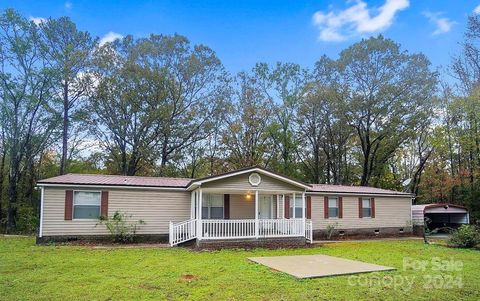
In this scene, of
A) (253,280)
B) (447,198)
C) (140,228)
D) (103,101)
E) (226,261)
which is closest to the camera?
(253,280)

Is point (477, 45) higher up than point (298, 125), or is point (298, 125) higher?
point (477, 45)

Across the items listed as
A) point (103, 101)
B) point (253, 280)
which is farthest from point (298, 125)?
point (253, 280)

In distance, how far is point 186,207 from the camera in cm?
1605

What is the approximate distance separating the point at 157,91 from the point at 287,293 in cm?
2134

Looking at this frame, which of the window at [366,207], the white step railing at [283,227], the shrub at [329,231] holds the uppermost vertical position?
the window at [366,207]

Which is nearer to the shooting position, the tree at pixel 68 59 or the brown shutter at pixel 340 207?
the brown shutter at pixel 340 207

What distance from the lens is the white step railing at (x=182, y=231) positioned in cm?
1415

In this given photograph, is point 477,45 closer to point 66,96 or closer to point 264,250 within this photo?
point 264,250

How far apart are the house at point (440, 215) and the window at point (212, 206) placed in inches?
456

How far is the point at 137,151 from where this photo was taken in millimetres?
25625

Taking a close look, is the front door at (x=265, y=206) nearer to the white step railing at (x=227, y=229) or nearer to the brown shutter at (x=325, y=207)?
the white step railing at (x=227, y=229)

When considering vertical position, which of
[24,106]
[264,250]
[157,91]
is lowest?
[264,250]

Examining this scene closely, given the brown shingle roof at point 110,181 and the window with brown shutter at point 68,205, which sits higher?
the brown shingle roof at point 110,181

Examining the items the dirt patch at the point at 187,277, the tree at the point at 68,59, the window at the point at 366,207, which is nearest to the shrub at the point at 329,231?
the window at the point at 366,207
